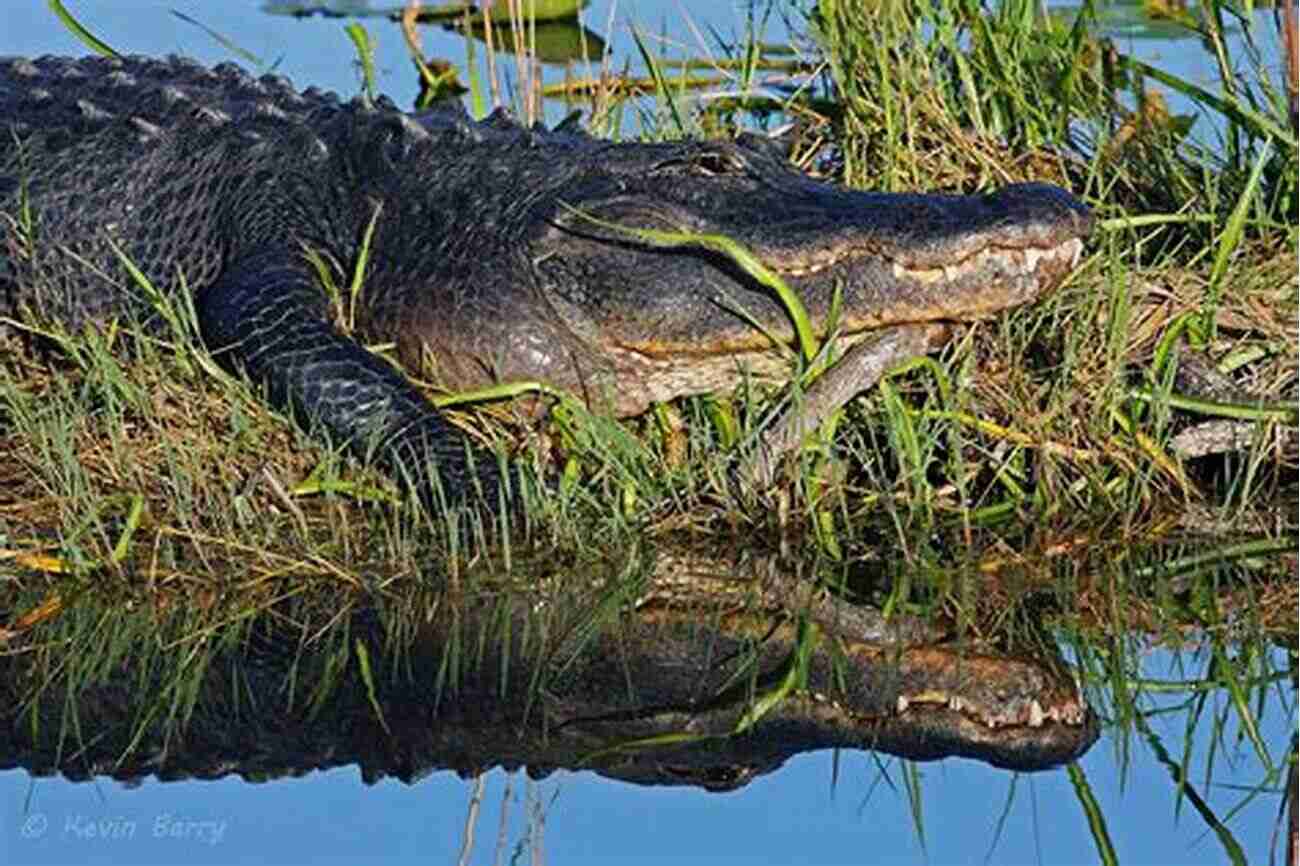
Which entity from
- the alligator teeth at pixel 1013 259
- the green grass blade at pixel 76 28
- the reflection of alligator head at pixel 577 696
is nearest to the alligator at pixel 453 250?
the alligator teeth at pixel 1013 259

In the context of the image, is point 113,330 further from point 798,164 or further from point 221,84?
point 798,164

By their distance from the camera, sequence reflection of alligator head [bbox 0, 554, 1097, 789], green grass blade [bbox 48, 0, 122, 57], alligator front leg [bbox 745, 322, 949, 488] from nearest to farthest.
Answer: reflection of alligator head [bbox 0, 554, 1097, 789], alligator front leg [bbox 745, 322, 949, 488], green grass blade [bbox 48, 0, 122, 57]

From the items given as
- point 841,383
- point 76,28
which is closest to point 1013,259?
point 841,383

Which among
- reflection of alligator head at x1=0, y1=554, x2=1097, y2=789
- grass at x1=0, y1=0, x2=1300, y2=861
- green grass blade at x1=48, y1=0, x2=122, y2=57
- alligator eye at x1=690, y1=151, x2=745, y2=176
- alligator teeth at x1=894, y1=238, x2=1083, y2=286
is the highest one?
green grass blade at x1=48, y1=0, x2=122, y2=57

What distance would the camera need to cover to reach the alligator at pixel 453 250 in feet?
20.6

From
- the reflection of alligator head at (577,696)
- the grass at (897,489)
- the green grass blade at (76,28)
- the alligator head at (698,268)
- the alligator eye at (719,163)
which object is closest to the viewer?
the reflection of alligator head at (577,696)

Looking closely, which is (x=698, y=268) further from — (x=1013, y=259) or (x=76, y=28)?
(x=76, y=28)

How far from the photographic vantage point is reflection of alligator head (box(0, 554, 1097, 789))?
5059 mm

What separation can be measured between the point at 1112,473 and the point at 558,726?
1.55m

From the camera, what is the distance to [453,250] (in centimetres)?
674

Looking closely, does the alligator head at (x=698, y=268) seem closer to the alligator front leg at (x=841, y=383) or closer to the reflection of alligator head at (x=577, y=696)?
the alligator front leg at (x=841, y=383)

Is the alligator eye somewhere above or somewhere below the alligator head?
above

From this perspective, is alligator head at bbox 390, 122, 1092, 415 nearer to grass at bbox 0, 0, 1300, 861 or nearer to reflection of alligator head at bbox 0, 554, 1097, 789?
grass at bbox 0, 0, 1300, 861

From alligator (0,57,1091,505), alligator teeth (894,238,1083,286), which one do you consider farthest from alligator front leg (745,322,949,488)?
alligator teeth (894,238,1083,286)
